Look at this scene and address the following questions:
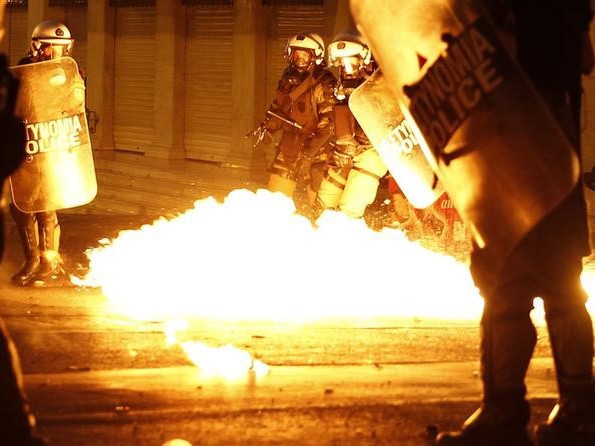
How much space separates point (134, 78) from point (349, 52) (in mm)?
11418

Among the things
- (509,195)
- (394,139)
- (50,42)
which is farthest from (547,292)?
(50,42)

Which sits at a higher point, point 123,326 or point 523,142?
point 523,142

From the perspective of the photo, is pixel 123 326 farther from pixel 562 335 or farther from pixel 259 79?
pixel 259 79

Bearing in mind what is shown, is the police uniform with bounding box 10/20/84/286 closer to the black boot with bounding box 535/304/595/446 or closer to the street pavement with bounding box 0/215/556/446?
the street pavement with bounding box 0/215/556/446

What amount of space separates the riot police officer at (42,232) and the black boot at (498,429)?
5.43 meters

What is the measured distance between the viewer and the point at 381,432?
17.5ft

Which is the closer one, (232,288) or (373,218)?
(232,288)

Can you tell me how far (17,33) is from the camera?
26141 mm

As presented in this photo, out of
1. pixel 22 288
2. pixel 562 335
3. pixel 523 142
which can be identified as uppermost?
pixel 523 142

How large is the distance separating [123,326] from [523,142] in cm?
406

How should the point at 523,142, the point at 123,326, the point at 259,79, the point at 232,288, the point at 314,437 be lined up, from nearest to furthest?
1. the point at 523,142
2. the point at 314,437
3. the point at 123,326
4. the point at 232,288
5. the point at 259,79

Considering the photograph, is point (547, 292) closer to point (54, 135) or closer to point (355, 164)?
point (54, 135)

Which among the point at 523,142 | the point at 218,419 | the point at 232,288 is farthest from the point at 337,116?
the point at 523,142

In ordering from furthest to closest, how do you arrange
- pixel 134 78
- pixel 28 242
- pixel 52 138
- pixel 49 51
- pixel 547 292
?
pixel 134 78 < pixel 28 242 < pixel 49 51 < pixel 52 138 < pixel 547 292
